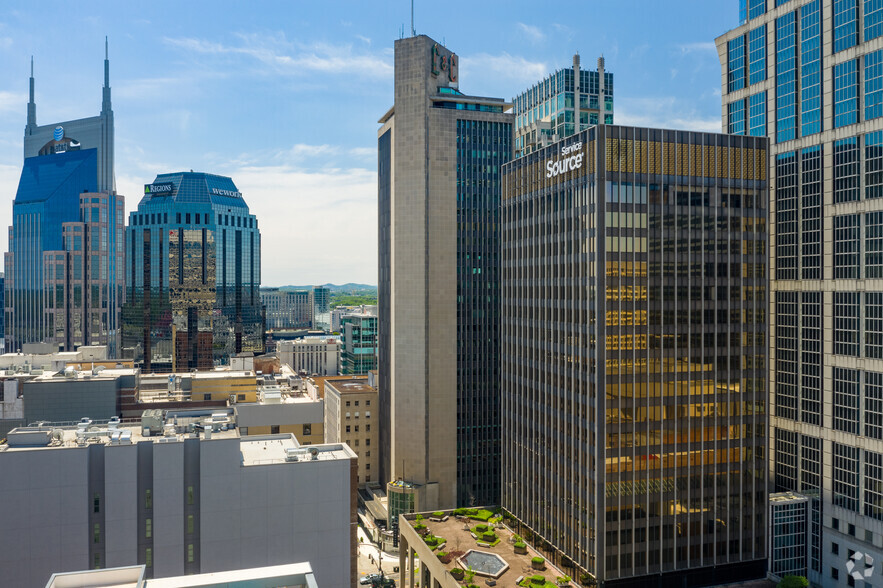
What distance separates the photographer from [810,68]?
11506 centimetres

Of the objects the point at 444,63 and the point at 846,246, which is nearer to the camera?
the point at 846,246

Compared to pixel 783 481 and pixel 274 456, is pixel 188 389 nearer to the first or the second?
pixel 274 456

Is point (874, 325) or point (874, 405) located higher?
point (874, 325)

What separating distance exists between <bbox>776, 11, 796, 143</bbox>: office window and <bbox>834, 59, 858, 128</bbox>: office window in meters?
8.25

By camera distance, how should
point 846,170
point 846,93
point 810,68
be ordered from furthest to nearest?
point 810,68
point 846,93
point 846,170

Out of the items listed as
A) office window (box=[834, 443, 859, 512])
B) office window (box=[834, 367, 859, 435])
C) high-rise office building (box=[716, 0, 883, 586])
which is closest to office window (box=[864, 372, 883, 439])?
high-rise office building (box=[716, 0, 883, 586])

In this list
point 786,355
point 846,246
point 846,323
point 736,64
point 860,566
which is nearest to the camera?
point 860,566

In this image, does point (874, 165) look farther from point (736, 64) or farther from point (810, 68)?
point (736, 64)

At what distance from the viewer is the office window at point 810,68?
113250 millimetres

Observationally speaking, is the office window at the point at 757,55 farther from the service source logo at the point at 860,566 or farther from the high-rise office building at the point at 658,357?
the service source logo at the point at 860,566

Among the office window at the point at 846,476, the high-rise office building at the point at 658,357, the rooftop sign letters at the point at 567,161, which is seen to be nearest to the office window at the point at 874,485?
the office window at the point at 846,476

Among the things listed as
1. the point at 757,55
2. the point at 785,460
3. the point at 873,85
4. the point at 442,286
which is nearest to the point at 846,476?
the point at 785,460

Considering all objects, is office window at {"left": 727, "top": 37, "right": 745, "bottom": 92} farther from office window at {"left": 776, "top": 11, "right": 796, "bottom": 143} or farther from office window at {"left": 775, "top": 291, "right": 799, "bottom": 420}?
office window at {"left": 775, "top": 291, "right": 799, "bottom": 420}

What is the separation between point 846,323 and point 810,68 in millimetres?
44490
